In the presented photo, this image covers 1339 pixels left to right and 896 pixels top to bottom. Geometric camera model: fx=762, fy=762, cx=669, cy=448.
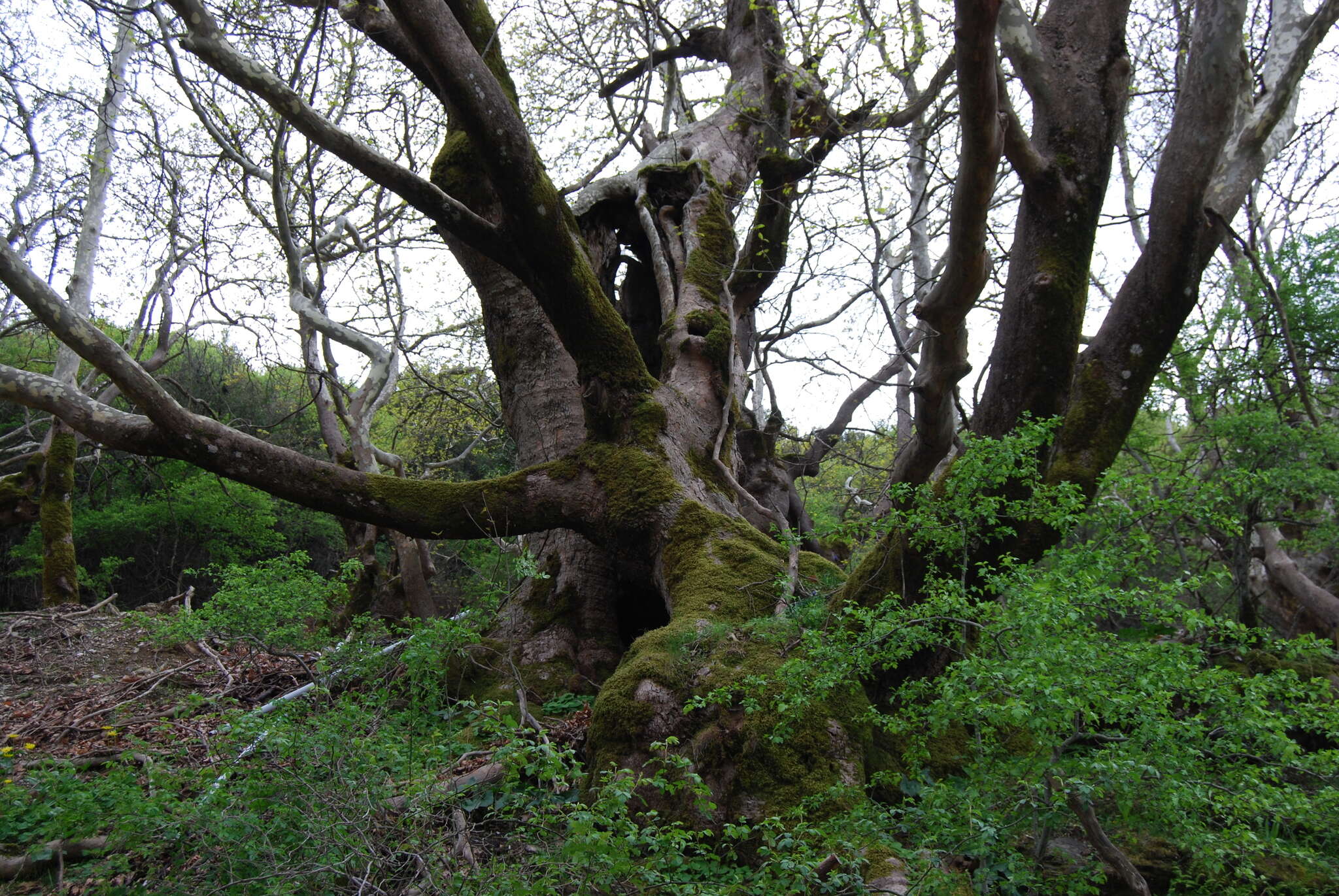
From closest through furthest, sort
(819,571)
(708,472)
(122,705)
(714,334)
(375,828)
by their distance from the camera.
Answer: (375,828)
(122,705)
(819,571)
(708,472)
(714,334)

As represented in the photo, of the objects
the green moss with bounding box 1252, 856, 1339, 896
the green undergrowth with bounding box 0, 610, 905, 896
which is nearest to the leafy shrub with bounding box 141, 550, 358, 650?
the green undergrowth with bounding box 0, 610, 905, 896

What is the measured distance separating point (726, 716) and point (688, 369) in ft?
11.0

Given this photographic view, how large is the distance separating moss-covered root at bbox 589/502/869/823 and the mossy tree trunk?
1 centimetres

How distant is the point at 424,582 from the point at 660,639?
631cm

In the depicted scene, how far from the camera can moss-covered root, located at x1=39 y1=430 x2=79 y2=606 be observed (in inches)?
337

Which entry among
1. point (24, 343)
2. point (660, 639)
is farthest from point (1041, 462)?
point (24, 343)

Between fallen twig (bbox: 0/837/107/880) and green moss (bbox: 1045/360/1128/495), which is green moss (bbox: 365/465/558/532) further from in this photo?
green moss (bbox: 1045/360/1128/495)

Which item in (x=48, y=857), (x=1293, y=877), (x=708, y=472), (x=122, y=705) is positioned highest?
(x=708, y=472)

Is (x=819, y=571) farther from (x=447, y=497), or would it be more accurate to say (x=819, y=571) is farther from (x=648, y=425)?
(x=447, y=497)

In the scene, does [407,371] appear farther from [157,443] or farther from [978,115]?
[978,115]

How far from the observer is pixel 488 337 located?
6332 mm

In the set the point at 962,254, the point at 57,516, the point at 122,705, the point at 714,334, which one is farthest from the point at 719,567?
the point at 57,516

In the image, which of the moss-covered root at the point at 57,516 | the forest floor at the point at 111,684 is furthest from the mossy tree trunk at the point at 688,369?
the moss-covered root at the point at 57,516

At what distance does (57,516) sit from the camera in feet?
28.2
